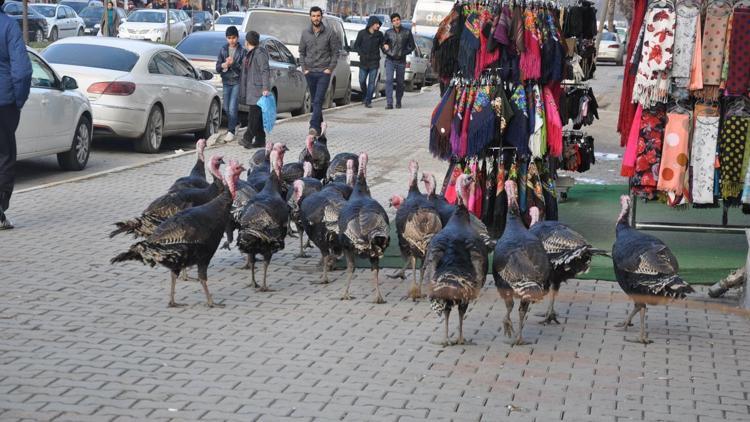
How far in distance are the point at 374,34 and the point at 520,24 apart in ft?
57.4

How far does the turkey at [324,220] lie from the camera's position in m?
9.75

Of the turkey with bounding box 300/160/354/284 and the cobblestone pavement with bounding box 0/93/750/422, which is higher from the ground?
the turkey with bounding box 300/160/354/284

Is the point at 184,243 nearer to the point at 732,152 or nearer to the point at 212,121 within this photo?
the point at 732,152

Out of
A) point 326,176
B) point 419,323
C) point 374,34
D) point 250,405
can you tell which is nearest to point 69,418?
point 250,405

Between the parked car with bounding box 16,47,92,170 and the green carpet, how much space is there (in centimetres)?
505

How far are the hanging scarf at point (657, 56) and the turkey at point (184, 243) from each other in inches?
157

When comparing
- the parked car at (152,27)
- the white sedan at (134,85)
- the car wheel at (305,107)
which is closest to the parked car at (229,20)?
the parked car at (152,27)

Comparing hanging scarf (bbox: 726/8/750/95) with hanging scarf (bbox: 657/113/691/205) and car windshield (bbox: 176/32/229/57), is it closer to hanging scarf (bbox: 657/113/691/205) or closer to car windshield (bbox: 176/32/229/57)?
hanging scarf (bbox: 657/113/691/205)

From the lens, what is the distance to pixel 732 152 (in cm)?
1034

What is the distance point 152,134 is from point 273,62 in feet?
17.3

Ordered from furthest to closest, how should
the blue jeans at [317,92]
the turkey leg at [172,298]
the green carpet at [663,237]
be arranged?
the blue jeans at [317,92] → the green carpet at [663,237] → the turkey leg at [172,298]

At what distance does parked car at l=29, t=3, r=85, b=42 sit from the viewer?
145ft

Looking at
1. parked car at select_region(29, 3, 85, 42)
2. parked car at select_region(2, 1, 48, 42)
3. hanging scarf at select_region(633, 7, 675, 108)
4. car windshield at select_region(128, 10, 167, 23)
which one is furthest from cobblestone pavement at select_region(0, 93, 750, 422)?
car windshield at select_region(128, 10, 167, 23)

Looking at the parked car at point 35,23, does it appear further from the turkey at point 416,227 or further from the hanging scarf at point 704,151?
the hanging scarf at point 704,151
